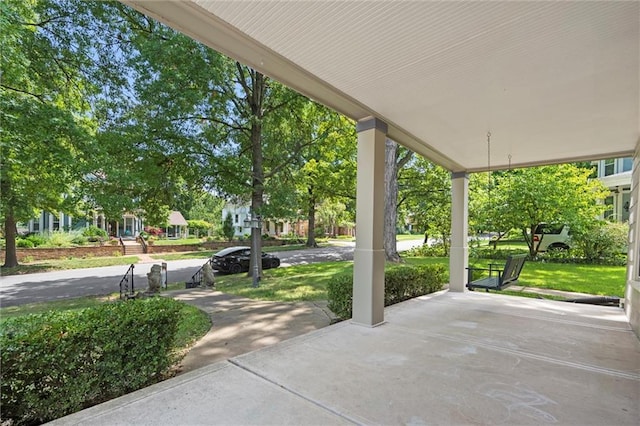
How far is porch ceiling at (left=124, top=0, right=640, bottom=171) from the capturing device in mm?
2408

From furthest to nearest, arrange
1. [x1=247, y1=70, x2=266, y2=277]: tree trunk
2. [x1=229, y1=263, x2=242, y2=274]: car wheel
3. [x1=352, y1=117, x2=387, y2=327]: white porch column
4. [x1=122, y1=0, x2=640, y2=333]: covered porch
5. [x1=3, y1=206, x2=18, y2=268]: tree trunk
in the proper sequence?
[x1=3, y1=206, x2=18, y2=268]: tree trunk < [x1=229, y1=263, x2=242, y2=274]: car wheel < [x1=247, y1=70, x2=266, y2=277]: tree trunk < [x1=352, y1=117, x2=387, y2=327]: white porch column < [x1=122, y1=0, x2=640, y2=333]: covered porch

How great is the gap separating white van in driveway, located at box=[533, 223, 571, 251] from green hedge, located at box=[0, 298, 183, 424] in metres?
16.0

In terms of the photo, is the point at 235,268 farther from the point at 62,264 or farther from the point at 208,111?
the point at 62,264

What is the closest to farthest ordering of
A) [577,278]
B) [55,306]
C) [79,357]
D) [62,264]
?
[79,357]
[55,306]
[577,278]
[62,264]

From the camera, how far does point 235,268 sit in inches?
569

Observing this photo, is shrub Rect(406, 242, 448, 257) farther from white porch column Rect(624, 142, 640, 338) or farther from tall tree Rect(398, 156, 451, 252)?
white porch column Rect(624, 142, 640, 338)

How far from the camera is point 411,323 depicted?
4.89 m

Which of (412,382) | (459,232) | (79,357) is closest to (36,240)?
(79,357)

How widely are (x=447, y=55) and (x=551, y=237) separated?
15.5 metres

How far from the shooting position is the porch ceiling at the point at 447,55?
2.41 m

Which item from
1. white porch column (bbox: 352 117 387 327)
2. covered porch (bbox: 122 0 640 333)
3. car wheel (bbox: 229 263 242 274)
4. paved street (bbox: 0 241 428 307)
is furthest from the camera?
car wheel (bbox: 229 263 242 274)

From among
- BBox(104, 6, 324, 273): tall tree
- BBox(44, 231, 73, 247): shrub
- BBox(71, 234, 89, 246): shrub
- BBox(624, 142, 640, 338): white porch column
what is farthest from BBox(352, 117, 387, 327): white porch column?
BBox(71, 234, 89, 246): shrub

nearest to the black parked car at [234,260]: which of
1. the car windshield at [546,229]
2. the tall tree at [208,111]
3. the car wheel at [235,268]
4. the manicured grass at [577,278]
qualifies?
the car wheel at [235,268]

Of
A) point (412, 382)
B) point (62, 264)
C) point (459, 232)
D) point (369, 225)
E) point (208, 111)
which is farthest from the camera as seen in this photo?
point (62, 264)
